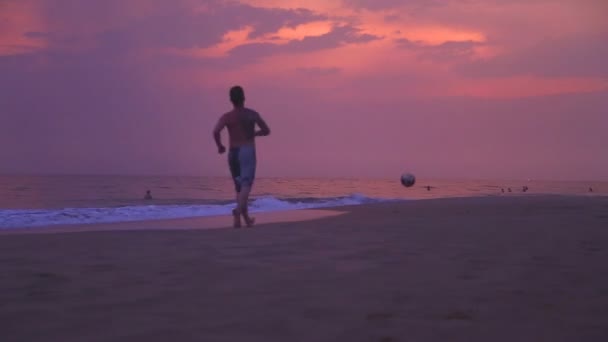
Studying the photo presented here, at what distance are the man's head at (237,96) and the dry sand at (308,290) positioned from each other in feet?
10.2

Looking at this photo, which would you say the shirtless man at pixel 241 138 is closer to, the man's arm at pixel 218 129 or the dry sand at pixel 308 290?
the man's arm at pixel 218 129

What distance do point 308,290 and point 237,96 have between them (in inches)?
205

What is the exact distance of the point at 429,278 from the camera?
3396 millimetres

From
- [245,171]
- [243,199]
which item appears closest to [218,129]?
[245,171]

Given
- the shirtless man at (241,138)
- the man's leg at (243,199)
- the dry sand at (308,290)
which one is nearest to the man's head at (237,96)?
the shirtless man at (241,138)

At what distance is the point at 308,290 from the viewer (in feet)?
10.2

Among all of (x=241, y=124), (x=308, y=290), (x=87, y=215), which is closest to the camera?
(x=308, y=290)

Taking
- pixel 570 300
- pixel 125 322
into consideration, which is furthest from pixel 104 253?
pixel 570 300

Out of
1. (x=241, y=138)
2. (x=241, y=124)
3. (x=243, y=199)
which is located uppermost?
(x=241, y=124)

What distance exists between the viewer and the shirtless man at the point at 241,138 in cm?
784

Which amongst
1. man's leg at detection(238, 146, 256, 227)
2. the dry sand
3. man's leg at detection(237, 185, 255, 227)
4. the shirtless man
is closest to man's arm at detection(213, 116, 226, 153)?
the shirtless man

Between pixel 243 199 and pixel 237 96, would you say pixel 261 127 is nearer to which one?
pixel 237 96

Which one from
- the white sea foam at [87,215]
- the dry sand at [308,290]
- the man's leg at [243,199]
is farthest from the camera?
the white sea foam at [87,215]

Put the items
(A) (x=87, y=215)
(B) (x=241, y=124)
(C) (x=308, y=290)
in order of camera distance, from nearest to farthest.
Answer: (C) (x=308, y=290) < (B) (x=241, y=124) < (A) (x=87, y=215)
